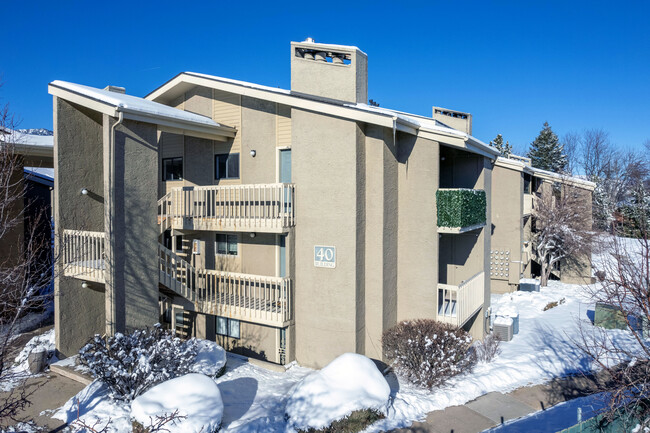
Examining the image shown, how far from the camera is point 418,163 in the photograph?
1247 centimetres

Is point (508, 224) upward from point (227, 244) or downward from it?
upward

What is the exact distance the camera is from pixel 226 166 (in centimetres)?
1481

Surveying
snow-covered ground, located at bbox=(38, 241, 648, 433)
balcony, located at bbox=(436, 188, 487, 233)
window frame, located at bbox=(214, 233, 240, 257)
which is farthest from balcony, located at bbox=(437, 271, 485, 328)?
window frame, located at bbox=(214, 233, 240, 257)

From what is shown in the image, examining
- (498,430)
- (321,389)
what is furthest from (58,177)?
(498,430)

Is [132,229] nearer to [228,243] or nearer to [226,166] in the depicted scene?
[228,243]

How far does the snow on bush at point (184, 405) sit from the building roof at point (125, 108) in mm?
6818

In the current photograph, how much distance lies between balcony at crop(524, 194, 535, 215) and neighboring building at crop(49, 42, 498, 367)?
11619mm

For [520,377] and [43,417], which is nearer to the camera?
[43,417]

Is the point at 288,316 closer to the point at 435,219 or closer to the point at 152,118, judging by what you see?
the point at 435,219

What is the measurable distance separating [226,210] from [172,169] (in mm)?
4065

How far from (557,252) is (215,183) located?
2049 centimetres

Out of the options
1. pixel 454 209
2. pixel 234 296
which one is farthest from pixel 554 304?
pixel 234 296

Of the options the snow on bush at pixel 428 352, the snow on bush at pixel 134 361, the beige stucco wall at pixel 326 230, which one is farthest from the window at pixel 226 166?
the snow on bush at pixel 428 352

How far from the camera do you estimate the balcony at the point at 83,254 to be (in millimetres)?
11203
